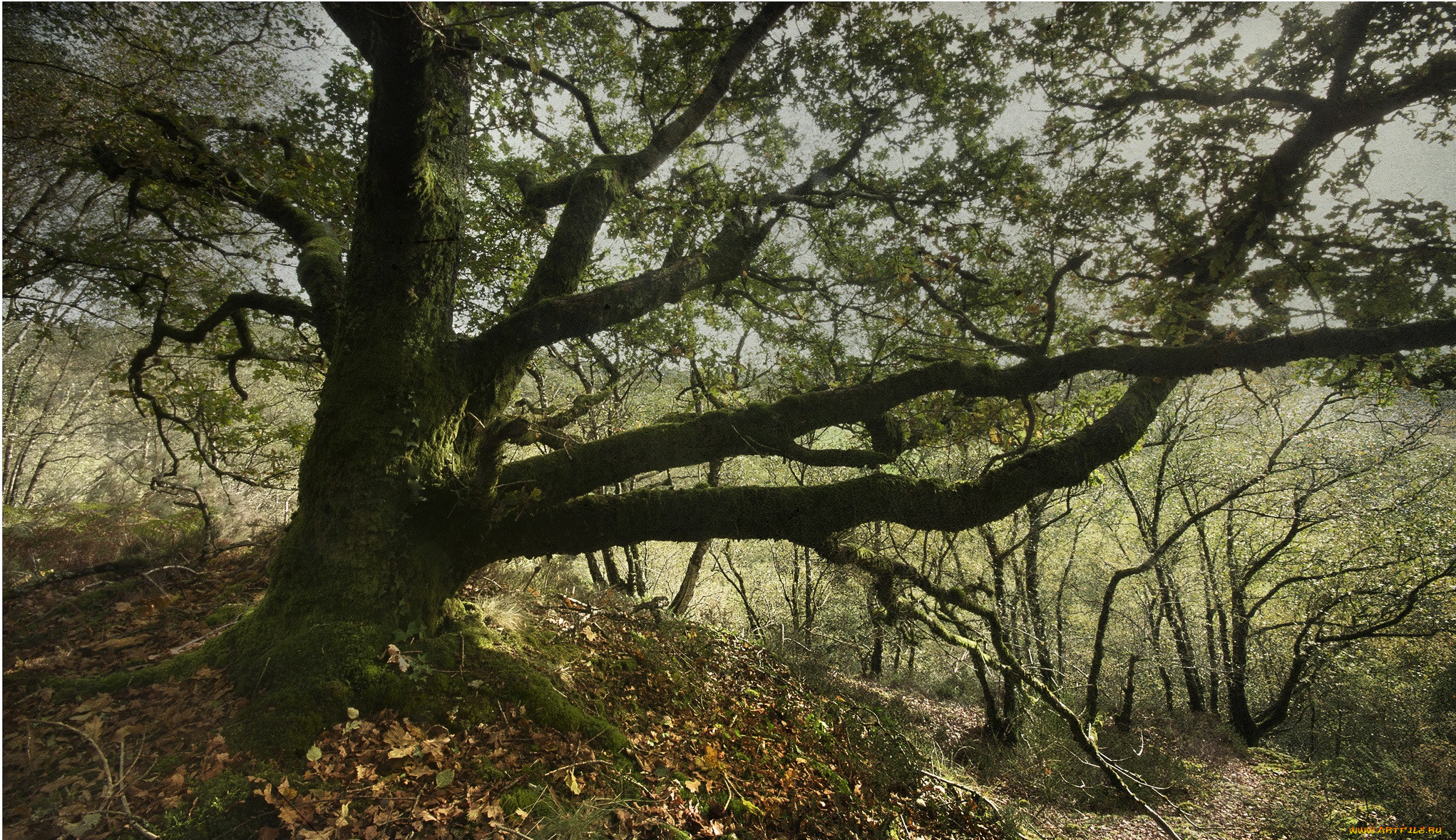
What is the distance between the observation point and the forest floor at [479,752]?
101 inches

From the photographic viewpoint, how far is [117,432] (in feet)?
63.1

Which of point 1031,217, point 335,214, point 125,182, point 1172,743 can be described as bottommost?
point 1172,743

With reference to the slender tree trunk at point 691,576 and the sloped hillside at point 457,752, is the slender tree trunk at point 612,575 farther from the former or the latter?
the sloped hillside at point 457,752

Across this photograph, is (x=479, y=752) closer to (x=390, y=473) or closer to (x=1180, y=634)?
(x=390, y=473)

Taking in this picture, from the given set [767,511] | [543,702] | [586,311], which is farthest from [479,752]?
[586,311]

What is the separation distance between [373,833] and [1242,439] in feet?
66.3

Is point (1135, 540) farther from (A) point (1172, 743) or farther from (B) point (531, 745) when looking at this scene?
(B) point (531, 745)

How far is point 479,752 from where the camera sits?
10.5 feet

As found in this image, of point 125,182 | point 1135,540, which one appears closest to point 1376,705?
point 1135,540

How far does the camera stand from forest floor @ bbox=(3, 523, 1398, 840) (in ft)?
8.40

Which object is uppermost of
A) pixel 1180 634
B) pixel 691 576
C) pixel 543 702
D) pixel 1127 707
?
pixel 1180 634

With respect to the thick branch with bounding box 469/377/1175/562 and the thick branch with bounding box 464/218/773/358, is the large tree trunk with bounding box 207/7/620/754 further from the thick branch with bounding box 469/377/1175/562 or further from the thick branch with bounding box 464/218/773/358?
the thick branch with bounding box 469/377/1175/562

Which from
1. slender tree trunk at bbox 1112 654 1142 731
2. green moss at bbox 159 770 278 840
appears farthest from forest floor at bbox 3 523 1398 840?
slender tree trunk at bbox 1112 654 1142 731

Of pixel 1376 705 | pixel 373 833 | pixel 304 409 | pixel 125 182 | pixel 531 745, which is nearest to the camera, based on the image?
pixel 373 833
